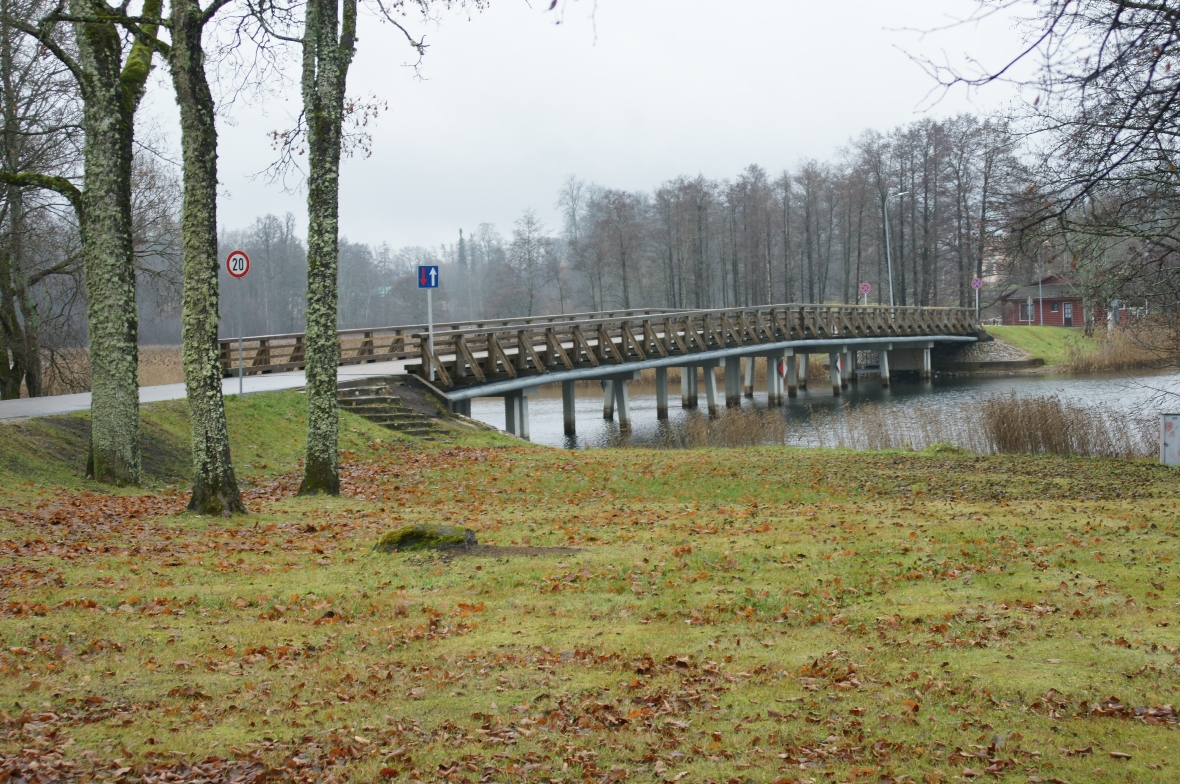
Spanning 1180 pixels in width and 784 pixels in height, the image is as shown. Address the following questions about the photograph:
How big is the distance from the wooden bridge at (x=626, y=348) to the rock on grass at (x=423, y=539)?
1495 cm

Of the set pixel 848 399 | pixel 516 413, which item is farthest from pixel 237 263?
pixel 848 399

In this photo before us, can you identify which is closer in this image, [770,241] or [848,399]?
[848,399]

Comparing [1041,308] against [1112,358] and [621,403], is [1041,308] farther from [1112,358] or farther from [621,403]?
[621,403]

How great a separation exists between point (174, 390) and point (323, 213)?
35.2 ft

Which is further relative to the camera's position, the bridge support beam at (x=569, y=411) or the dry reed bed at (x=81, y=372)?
the bridge support beam at (x=569, y=411)

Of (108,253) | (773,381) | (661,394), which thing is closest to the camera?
(108,253)

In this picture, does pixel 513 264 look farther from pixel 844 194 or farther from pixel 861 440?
pixel 861 440

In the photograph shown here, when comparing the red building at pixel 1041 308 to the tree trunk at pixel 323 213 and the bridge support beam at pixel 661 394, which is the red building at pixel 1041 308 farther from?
the tree trunk at pixel 323 213

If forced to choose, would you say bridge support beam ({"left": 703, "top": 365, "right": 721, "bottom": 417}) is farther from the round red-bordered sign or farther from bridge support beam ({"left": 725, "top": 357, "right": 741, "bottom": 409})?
the round red-bordered sign

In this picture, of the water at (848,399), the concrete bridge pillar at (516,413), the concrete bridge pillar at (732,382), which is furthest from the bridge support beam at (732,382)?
the concrete bridge pillar at (516,413)

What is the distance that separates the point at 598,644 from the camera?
257 inches

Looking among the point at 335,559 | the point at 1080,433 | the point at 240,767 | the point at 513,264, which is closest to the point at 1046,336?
the point at 513,264

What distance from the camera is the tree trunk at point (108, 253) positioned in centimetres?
1315

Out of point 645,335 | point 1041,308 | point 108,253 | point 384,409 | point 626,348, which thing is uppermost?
point 1041,308
